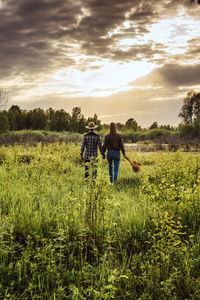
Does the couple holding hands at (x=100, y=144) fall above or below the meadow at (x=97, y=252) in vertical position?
above

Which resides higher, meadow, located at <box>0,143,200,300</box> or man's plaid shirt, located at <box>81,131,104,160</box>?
man's plaid shirt, located at <box>81,131,104,160</box>

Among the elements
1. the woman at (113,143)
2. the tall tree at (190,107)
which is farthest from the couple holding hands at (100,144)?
the tall tree at (190,107)

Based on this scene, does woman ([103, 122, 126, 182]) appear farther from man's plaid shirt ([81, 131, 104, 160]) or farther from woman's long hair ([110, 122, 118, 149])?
→ man's plaid shirt ([81, 131, 104, 160])

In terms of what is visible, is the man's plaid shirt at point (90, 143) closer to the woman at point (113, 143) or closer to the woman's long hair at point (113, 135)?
the woman at point (113, 143)

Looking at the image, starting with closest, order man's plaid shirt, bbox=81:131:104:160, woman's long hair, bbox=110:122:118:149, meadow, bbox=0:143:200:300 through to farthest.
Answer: meadow, bbox=0:143:200:300, man's plaid shirt, bbox=81:131:104:160, woman's long hair, bbox=110:122:118:149

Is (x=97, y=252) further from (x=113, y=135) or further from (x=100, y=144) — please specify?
(x=113, y=135)

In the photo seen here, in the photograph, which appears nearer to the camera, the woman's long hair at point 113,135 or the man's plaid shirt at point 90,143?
the man's plaid shirt at point 90,143

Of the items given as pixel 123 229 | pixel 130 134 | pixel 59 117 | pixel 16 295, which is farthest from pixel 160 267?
pixel 59 117

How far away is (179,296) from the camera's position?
336 cm

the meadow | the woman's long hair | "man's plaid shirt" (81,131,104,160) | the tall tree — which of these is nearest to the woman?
the woman's long hair

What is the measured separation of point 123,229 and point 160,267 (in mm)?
1094

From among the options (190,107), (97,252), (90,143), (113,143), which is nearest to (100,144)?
(90,143)

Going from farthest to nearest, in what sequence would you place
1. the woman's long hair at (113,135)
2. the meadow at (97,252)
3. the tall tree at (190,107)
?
the tall tree at (190,107) → the woman's long hair at (113,135) → the meadow at (97,252)

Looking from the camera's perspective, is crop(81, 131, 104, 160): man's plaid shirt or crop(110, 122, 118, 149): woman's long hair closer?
crop(81, 131, 104, 160): man's plaid shirt
